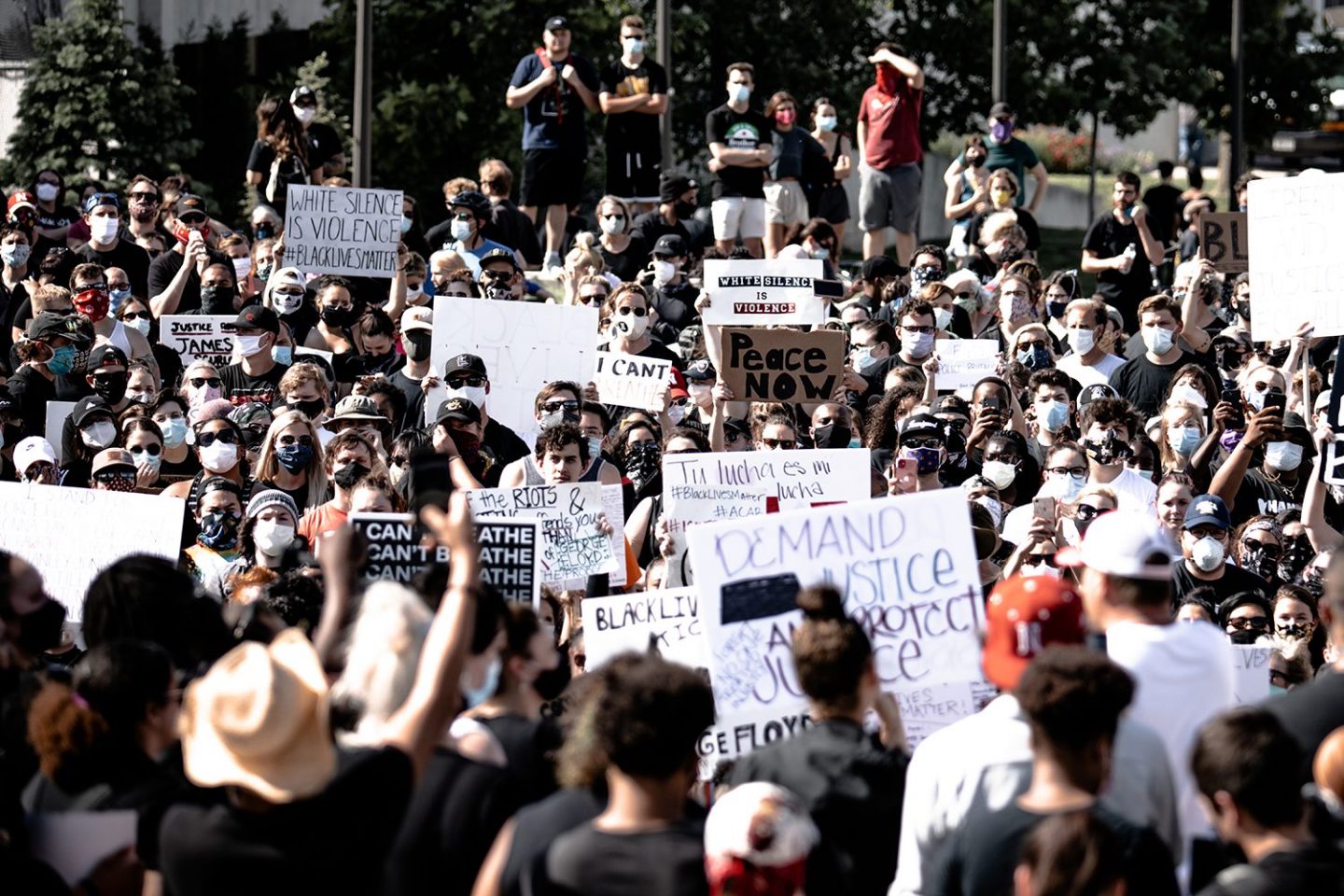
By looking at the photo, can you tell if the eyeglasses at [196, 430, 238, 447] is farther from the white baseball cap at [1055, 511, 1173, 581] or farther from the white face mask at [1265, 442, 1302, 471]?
the white baseball cap at [1055, 511, 1173, 581]

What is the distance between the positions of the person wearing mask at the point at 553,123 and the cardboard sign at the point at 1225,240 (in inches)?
196

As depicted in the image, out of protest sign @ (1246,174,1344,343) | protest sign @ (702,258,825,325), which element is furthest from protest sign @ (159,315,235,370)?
protest sign @ (1246,174,1344,343)

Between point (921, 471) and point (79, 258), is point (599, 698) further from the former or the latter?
point (79, 258)

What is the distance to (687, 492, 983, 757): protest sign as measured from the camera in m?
7.02

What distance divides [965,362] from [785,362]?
5.28 ft

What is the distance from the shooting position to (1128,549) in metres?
5.65

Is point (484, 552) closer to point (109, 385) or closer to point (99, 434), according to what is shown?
point (99, 434)

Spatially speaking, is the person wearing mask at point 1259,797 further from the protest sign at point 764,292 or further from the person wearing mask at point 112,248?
the person wearing mask at point 112,248

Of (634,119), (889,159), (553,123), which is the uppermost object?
(634,119)

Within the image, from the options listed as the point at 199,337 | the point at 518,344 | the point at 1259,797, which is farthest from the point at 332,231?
the point at 1259,797

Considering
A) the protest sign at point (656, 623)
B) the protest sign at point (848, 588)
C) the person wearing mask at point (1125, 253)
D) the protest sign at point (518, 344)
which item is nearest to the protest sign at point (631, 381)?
the protest sign at point (518, 344)

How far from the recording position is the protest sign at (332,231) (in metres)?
15.5

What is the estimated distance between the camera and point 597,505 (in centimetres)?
991

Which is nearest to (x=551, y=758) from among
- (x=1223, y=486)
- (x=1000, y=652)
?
(x=1000, y=652)
